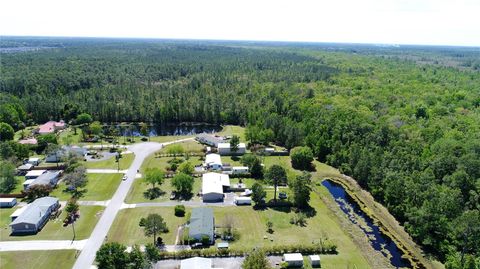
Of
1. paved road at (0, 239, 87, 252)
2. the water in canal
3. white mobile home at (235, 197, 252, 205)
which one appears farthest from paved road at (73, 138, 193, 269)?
the water in canal

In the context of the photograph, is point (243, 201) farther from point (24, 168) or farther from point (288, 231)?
point (24, 168)

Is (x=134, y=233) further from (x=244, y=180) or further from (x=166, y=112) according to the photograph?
(x=166, y=112)

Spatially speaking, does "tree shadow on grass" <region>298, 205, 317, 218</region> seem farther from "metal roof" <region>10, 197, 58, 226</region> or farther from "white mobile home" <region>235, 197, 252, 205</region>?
"metal roof" <region>10, 197, 58, 226</region>

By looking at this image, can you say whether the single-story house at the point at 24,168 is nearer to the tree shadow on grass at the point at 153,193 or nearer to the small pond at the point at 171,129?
the tree shadow on grass at the point at 153,193

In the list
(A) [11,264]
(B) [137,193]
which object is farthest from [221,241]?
(A) [11,264]

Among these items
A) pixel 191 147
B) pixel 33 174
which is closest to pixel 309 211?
pixel 191 147

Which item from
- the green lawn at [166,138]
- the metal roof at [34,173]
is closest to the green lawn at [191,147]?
the green lawn at [166,138]
